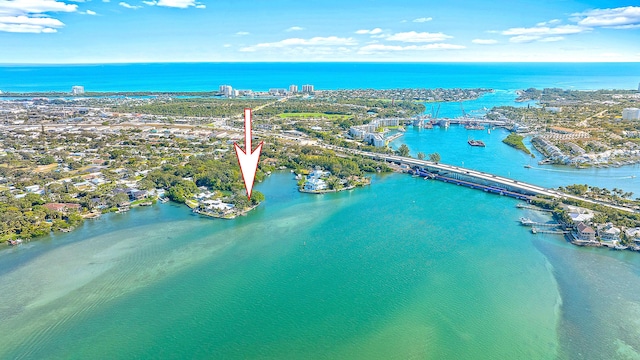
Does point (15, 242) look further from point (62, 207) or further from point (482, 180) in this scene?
point (482, 180)

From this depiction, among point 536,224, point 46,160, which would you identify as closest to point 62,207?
point 46,160

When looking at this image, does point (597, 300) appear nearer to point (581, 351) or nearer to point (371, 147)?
point (581, 351)

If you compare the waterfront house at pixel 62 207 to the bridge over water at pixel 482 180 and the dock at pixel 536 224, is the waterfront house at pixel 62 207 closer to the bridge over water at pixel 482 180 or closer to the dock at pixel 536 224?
the bridge over water at pixel 482 180

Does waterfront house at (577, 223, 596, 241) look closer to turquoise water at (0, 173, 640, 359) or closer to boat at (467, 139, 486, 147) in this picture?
turquoise water at (0, 173, 640, 359)

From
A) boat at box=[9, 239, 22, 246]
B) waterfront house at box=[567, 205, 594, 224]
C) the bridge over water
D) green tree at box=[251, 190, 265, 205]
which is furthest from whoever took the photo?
the bridge over water

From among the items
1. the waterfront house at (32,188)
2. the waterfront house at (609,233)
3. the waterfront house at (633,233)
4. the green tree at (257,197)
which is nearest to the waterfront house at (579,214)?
the waterfront house at (609,233)

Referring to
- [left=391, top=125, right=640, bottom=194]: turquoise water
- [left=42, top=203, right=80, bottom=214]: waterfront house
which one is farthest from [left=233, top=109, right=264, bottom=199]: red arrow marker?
[left=391, top=125, right=640, bottom=194]: turquoise water

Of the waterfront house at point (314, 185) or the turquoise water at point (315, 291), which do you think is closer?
the turquoise water at point (315, 291)

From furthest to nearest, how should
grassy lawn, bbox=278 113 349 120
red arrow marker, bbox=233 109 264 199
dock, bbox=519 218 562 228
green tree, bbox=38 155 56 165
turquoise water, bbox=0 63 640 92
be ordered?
turquoise water, bbox=0 63 640 92, grassy lawn, bbox=278 113 349 120, green tree, bbox=38 155 56 165, dock, bbox=519 218 562 228, red arrow marker, bbox=233 109 264 199
